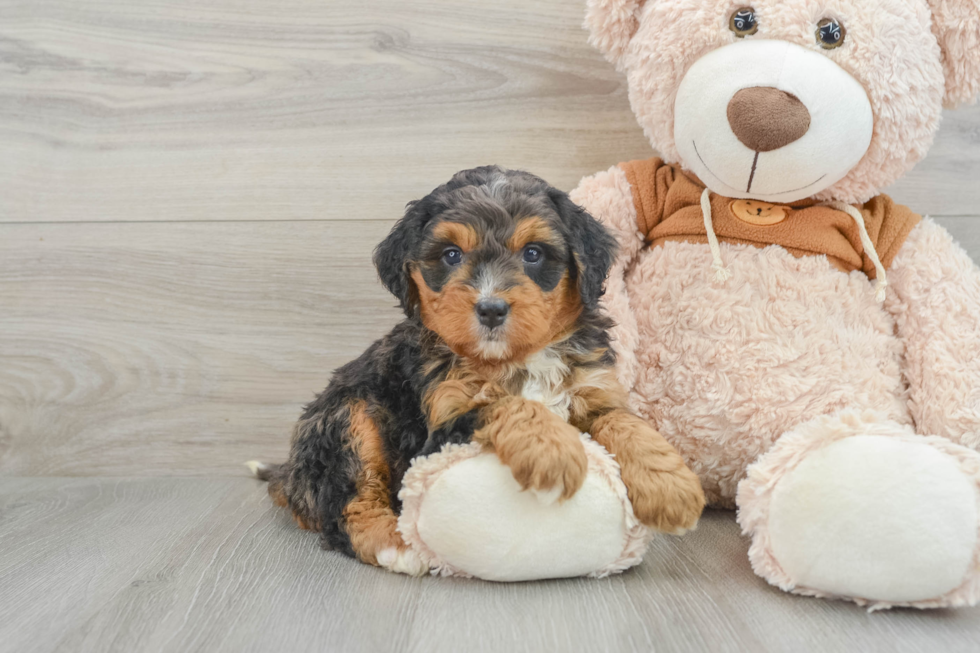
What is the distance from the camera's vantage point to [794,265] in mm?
1882

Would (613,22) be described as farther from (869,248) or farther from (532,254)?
(869,248)

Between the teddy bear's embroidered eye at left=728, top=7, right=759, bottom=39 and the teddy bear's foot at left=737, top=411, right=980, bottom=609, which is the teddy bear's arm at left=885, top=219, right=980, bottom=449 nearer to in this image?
the teddy bear's foot at left=737, top=411, right=980, bottom=609

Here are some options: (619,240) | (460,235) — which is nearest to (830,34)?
(619,240)

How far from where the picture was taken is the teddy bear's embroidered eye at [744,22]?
5.67 ft

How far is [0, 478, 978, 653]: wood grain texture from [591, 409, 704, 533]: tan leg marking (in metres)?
0.17

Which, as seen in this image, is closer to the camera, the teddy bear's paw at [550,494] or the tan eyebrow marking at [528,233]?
the teddy bear's paw at [550,494]

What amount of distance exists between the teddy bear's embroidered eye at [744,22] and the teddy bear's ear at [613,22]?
0.29m

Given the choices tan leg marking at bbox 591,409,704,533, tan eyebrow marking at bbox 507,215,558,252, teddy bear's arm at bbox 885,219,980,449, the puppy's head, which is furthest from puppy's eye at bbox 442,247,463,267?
teddy bear's arm at bbox 885,219,980,449

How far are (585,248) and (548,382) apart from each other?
0.32 metres

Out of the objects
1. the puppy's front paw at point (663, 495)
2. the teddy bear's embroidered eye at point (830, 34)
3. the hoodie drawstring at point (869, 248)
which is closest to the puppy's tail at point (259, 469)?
the puppy's front paw at point (663, 495)

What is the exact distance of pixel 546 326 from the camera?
5.16ft

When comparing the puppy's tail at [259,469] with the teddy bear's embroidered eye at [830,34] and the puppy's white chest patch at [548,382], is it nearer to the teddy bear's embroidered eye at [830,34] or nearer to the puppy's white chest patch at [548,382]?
the puppy's white chest patch at [548,382]

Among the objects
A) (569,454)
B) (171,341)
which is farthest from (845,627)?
(171,341)

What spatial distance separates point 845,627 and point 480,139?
5.57 ft
